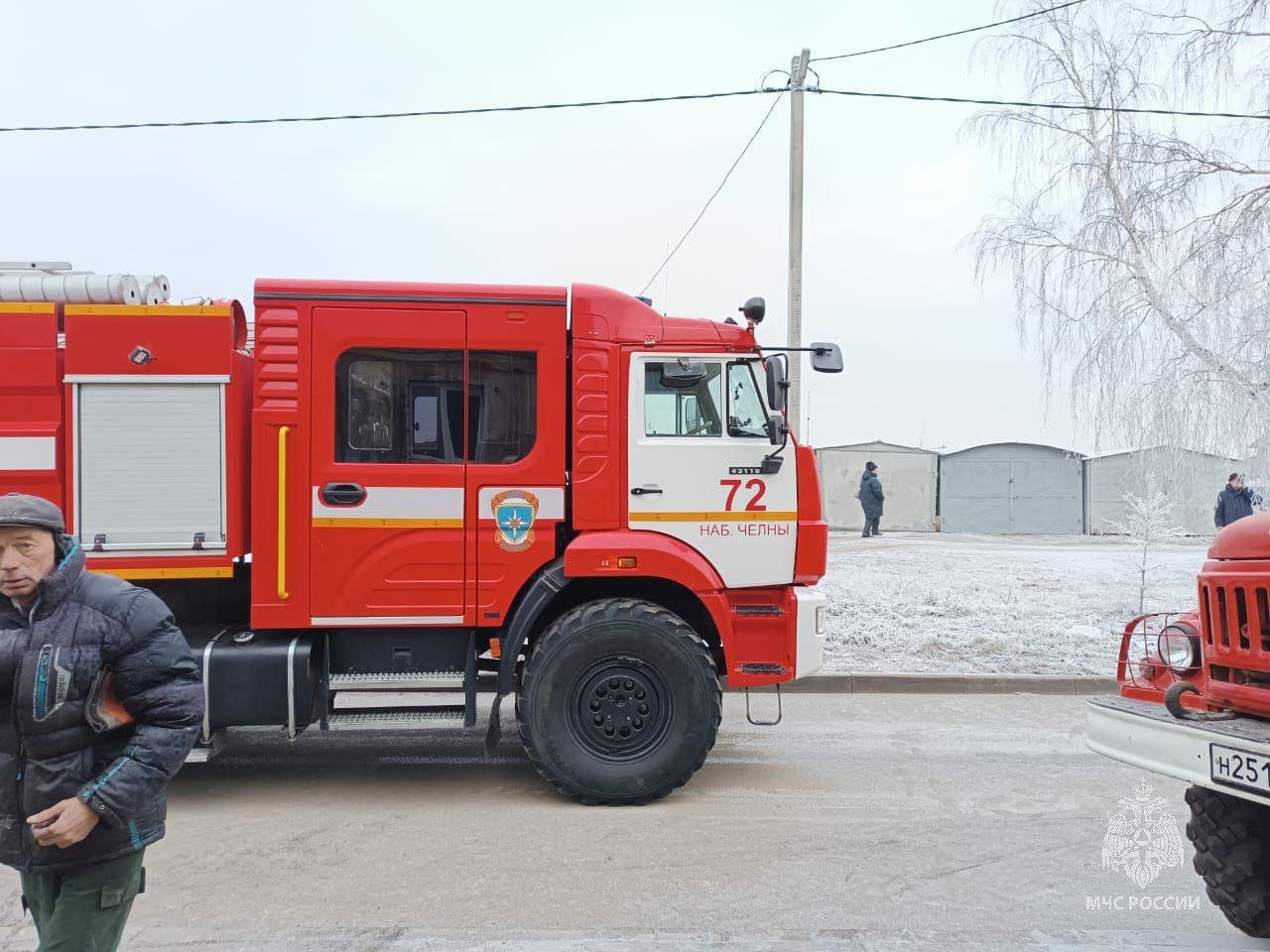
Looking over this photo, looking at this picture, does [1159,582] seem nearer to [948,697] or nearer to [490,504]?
[948,697]

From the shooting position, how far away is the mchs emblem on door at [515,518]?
5625 millimetres

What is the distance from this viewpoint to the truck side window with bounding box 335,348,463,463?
556 centimetres

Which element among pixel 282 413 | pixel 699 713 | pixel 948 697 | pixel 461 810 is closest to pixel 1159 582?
pixel 948 697

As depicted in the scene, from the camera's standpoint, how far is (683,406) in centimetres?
579

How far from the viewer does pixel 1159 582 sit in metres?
13.6

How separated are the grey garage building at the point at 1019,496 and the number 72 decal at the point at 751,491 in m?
21.3

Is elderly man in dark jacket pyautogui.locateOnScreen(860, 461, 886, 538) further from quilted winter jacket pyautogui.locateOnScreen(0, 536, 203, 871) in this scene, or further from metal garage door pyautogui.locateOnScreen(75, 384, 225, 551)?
quilted winter jacket pyautogui.locateOnScreen(0, 536, 203, 871)

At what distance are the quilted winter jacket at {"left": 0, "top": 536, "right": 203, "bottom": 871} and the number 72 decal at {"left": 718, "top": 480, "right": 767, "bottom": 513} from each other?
370 cm

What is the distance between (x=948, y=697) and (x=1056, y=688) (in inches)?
41.9

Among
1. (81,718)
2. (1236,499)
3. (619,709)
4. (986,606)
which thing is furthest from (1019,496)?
(81,718)

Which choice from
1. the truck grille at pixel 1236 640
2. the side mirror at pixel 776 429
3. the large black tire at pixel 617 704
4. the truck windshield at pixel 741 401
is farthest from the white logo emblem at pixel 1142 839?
the truck windshield at pixel 741 401

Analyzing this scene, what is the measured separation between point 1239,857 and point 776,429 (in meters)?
3.11

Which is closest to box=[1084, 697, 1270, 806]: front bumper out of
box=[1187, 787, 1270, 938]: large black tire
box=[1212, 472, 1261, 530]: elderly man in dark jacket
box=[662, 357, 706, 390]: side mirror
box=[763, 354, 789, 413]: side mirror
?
box=[1187, 787, 1270, 938]: large black tire

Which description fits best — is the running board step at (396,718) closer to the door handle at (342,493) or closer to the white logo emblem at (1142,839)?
the door handle at (342,493)
